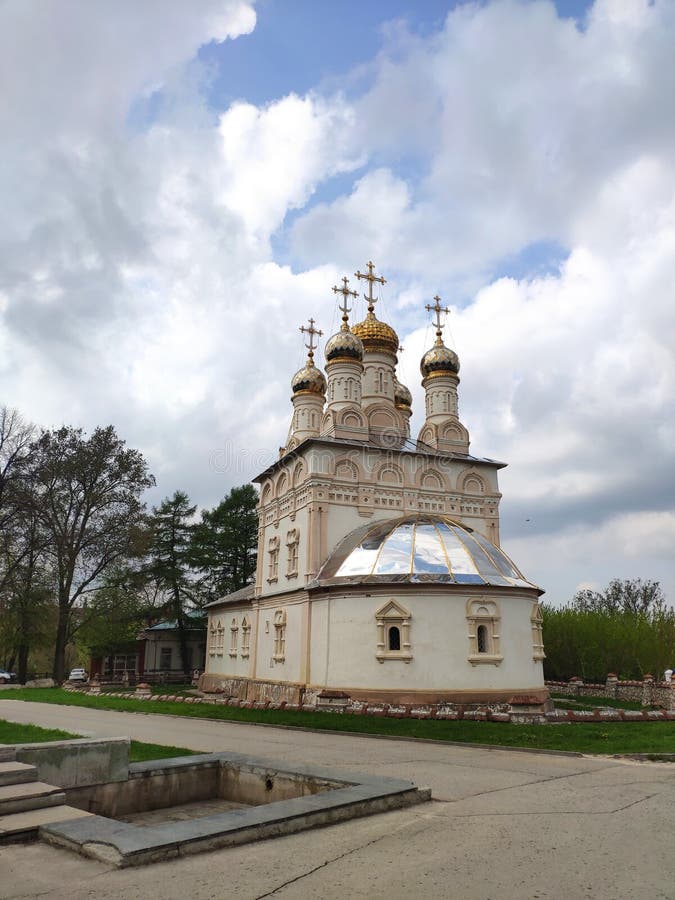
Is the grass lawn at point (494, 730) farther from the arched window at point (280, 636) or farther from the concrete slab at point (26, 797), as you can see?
the concrete slab at point (26, 797)

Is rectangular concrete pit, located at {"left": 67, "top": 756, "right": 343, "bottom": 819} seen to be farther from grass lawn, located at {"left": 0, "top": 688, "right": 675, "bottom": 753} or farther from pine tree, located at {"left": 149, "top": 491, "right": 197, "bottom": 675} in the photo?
pine tree, located at {"left": 149, "top": 491, "right": 197, "bottom": 675}

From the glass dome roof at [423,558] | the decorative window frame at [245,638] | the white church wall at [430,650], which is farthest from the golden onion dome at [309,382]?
the white church wall at [430,650]

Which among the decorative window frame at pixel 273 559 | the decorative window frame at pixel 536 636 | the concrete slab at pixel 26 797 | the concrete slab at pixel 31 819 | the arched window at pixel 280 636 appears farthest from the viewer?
the decorative window frame at pixel 273 559

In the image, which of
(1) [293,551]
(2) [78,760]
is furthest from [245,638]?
(2) [78,760]

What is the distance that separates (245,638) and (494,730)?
1618 centimetres

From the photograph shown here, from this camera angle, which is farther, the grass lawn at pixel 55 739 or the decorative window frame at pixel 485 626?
the decorative window frame at pixel 485 626

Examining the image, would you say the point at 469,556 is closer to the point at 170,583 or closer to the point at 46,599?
the point at 46,599

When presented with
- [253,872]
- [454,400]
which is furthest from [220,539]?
[253,872]

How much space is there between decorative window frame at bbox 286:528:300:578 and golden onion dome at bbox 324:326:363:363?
747cm

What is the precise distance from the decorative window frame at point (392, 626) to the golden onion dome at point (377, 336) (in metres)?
14.3

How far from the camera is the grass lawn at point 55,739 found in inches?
415

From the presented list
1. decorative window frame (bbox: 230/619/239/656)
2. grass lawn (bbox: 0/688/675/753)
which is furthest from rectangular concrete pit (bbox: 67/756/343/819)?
decorative window frame (bbox: 230/619/239/656)

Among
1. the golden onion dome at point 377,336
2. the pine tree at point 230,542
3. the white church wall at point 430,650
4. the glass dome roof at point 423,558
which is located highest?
the golden onion dome at point 377,336

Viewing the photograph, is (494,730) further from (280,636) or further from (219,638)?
(219,638)
